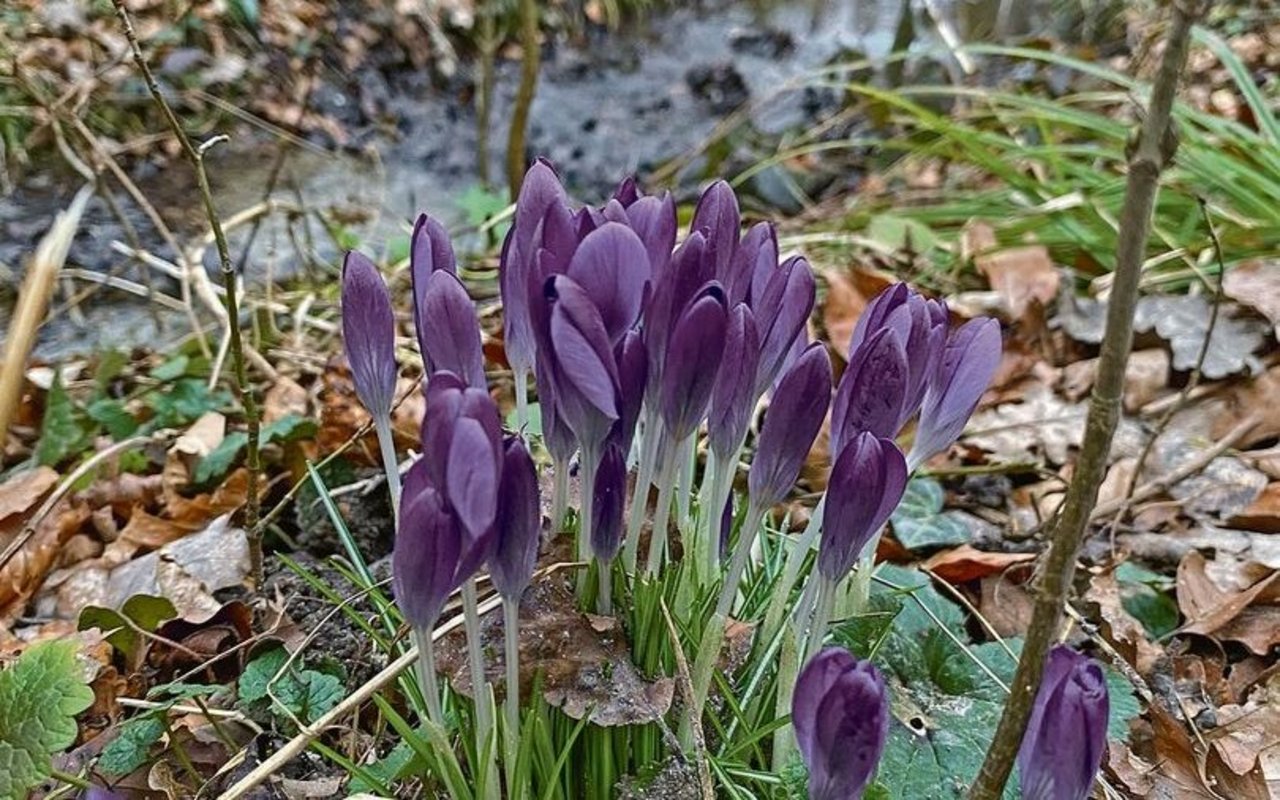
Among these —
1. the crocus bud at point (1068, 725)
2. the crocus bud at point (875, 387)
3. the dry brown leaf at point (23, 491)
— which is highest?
the crocus bud at point (875, 387)

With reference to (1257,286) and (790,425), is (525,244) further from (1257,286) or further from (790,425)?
(1257,286)

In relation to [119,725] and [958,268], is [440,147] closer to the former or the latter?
[958,268]

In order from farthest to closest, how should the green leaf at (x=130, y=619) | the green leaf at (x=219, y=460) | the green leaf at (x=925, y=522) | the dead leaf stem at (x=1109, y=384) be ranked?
the green leaf at (x=219, y=460), the green leaf at (x=925, y=522), the green leaf at (x=130, y=619), the dead leaf stem at (x=1109, y=384)

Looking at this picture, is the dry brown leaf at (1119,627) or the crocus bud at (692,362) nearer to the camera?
the crocus bud at (692,362)

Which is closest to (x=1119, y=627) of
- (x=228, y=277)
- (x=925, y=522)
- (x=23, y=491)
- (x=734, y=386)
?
(x=925, y=522)

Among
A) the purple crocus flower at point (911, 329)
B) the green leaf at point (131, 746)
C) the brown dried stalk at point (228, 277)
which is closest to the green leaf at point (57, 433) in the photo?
the brown dried stalk at point (228, 277)

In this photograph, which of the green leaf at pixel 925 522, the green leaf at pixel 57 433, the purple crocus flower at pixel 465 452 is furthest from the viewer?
the green leaf at pixel 57 433

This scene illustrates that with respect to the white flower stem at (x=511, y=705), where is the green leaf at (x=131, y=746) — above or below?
below

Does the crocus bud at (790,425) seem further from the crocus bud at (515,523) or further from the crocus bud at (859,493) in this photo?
the crocus bud at (515,523)
